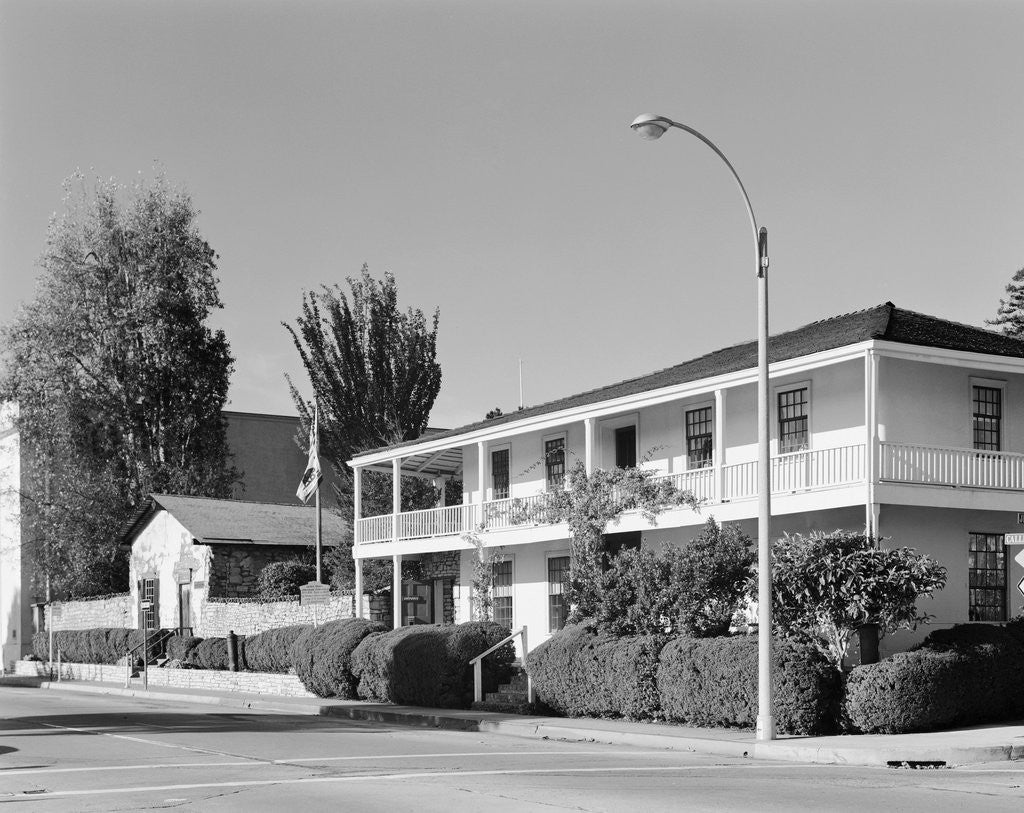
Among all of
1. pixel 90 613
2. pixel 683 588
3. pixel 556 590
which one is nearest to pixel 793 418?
pixel 683 588

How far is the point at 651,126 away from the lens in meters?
17.9

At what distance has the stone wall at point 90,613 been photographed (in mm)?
47875

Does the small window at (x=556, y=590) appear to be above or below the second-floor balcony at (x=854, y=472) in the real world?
below

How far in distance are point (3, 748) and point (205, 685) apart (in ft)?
61.9

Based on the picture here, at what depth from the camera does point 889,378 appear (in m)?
24.4

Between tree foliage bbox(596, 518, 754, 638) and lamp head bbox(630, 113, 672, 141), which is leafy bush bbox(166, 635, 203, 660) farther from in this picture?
lamp head bbox(630, 113, 672, 141)

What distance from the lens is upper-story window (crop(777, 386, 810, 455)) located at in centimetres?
2591

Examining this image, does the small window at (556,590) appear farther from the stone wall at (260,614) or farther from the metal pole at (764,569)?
the metal pole at (764,569)

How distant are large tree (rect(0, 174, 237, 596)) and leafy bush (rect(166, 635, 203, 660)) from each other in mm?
10628

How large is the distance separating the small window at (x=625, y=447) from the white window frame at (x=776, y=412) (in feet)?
15.8

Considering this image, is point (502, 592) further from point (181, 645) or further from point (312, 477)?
point (181, 645)

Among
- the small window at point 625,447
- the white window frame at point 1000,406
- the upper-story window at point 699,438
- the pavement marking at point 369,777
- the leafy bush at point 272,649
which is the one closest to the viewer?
the pavement marking at point 369,777

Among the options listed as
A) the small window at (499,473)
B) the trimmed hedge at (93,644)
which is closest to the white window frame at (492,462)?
the small window at (499,473)

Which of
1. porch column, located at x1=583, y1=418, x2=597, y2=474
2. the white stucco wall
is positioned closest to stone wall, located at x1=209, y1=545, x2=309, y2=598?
the white stucco wall
